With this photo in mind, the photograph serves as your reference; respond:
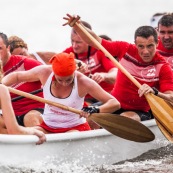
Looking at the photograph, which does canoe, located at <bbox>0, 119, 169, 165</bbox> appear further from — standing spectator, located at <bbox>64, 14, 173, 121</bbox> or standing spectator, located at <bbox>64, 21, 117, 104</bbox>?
standing spectator, located at <bbox>64, 21, 117, 104</bbox>

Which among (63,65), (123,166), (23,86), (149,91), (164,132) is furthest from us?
(23,86)

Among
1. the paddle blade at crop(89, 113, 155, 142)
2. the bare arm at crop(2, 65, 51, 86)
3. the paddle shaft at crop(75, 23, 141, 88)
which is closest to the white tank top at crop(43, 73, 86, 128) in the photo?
the bare arm at crop(2, 65, 51, 86)

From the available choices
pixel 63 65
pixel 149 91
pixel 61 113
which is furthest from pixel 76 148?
pixel 149 91

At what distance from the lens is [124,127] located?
6.19 meters

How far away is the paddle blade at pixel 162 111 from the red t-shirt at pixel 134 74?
19 centimetres

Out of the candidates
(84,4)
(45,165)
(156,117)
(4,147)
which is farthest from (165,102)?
(84,4)

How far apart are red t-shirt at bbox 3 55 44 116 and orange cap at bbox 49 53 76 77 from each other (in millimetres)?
1145

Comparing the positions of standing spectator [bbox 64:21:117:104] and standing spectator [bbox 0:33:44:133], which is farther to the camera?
standing spectator [bbox 64:21:117:104]

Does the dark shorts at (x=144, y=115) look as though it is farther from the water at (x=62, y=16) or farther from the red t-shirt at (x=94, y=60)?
the water at (x=62, y=16)

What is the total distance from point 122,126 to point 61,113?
23.2 inches

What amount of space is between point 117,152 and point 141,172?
1.27 feet

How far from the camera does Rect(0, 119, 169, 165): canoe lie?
529 cm

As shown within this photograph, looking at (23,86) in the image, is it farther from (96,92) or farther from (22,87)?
(96,92)

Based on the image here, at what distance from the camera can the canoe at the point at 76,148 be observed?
5285 millimetres
